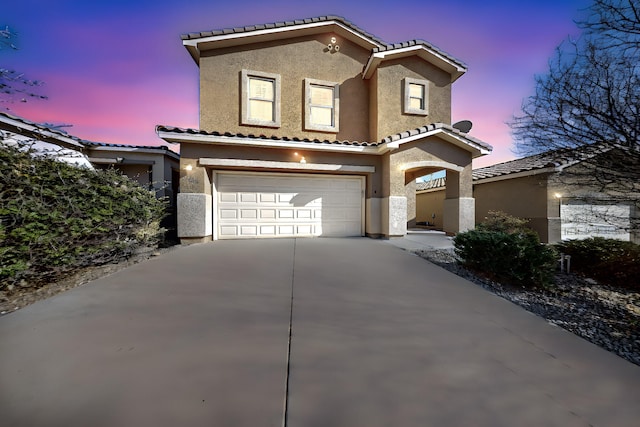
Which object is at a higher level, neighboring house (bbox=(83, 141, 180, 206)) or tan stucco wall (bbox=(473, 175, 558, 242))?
neighboring house (bbox=(83, 141, 180, 206))

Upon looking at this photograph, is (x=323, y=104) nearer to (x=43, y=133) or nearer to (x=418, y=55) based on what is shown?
(x=418, y=55)

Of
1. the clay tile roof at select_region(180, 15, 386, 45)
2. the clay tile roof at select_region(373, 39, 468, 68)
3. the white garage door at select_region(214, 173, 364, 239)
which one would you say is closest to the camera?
the white garage door at select_region(214, 173, 364, 239)

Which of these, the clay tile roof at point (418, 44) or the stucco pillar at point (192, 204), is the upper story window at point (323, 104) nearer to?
the clay tile roof at point (418, 44)

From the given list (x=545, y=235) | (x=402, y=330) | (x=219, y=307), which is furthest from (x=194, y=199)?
(x=545, y=235)

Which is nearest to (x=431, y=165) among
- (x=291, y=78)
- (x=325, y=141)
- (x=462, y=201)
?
(x=462, y=201)

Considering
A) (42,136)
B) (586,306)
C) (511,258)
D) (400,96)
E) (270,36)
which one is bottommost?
(586,306)

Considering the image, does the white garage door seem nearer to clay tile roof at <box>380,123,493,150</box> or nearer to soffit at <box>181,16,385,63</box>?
clay tile roof at <box>380,123,493,150</box>

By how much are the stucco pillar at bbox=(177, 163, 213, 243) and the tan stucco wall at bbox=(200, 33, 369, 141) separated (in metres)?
2.16

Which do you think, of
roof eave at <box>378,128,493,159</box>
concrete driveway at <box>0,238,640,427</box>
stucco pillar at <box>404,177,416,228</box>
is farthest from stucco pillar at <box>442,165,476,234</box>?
concrete driveway at <box>0,238,640,427</box>

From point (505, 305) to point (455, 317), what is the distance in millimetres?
1024

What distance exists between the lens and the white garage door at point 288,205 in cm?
799

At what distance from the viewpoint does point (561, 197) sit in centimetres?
917

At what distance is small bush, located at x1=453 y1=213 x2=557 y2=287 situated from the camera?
4.22m

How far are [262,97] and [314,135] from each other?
2.40m
